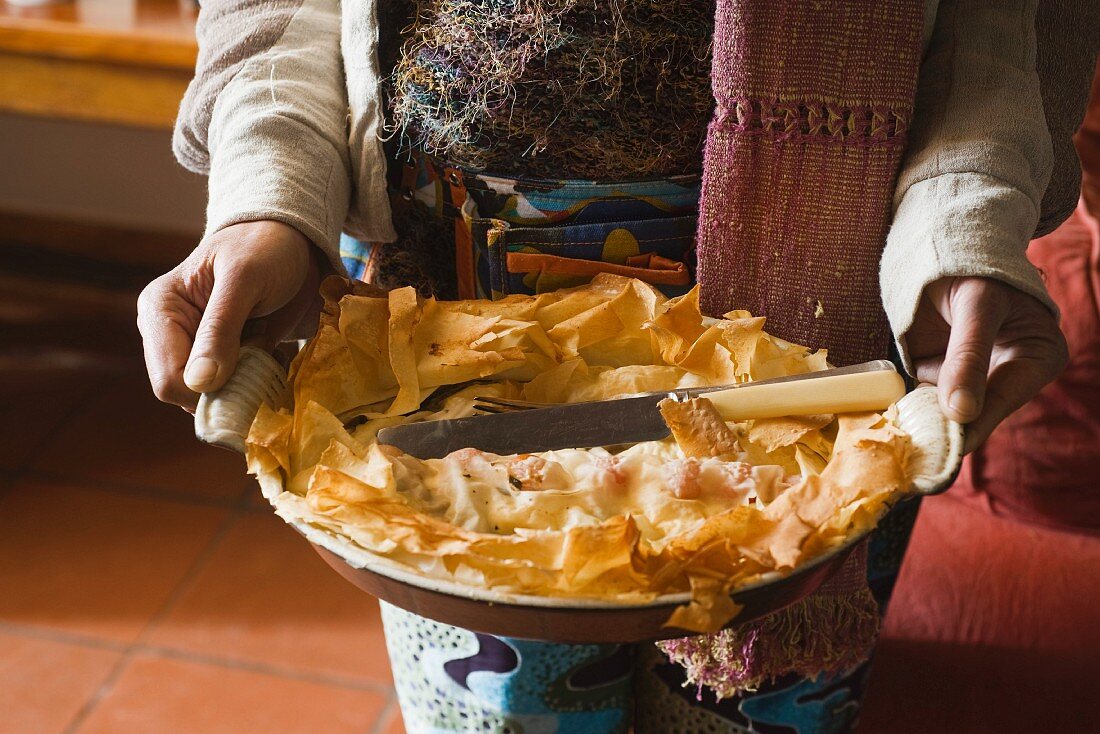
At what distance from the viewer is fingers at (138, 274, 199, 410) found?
61 centimetres

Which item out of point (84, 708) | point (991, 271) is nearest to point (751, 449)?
point (991, 271)

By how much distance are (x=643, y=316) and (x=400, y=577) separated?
287mm

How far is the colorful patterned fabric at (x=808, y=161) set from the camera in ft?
2.20

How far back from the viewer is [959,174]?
66 cm

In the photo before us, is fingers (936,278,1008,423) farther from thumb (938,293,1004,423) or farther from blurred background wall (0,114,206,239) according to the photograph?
blurred background wall (0,114,206,239)

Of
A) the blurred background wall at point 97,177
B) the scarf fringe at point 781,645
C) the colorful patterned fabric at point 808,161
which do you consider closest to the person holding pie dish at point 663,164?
the colorful patterned fabric at point 808,161

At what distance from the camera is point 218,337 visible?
60 cm

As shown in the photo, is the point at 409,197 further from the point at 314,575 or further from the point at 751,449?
the point at 314,575

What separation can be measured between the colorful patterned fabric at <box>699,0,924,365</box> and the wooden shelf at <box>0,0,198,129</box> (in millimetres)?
989

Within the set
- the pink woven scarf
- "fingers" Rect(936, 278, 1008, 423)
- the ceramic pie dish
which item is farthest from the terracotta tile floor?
"fingers" Rect(936, 278, 1008, 423)

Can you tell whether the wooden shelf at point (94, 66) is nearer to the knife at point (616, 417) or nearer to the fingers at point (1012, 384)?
the knife at point (616, 417)

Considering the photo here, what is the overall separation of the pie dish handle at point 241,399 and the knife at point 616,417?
8 cm

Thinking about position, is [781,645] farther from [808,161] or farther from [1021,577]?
[1021,577]

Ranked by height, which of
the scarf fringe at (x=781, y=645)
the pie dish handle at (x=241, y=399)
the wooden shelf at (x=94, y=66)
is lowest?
the scarf fringe at (x=781, y=645)
